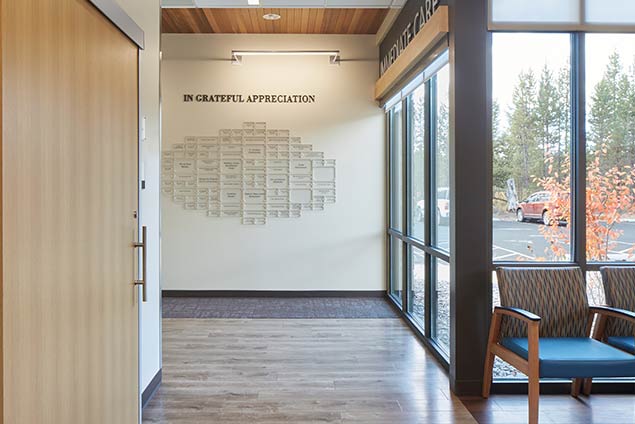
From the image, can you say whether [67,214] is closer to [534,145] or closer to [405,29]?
[534,145]

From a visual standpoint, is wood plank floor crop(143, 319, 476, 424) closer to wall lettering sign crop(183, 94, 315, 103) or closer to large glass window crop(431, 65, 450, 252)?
large glass window crop(431, 65, 450, 252)

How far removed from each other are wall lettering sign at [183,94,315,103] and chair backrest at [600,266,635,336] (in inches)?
156

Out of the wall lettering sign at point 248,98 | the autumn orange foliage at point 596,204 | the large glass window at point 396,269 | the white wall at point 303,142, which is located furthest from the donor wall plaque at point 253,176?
the autumn orange foliage at point 596,204

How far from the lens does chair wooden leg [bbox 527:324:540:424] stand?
2607 mm

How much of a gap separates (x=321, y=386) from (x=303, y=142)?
3.47m

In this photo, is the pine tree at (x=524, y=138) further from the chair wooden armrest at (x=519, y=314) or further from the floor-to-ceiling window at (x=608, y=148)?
the chair wooden armrest at (x=519, y=314)

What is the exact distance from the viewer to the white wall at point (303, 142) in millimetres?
6168

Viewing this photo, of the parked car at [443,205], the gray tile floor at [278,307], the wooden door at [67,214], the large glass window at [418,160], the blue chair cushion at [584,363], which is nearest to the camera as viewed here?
the wooden door at [67,214]

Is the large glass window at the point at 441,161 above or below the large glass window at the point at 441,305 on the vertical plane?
above

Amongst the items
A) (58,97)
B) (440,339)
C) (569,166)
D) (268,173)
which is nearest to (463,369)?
(440,339)

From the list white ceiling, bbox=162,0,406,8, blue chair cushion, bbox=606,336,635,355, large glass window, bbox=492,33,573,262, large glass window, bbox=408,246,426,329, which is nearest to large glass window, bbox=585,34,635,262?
large glass window, bbox=492,33,573,262

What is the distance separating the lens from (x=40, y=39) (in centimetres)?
157

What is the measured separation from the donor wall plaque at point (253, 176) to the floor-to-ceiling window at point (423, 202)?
1.01m

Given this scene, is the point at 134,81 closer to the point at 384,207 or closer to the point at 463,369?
the point at 463,369
